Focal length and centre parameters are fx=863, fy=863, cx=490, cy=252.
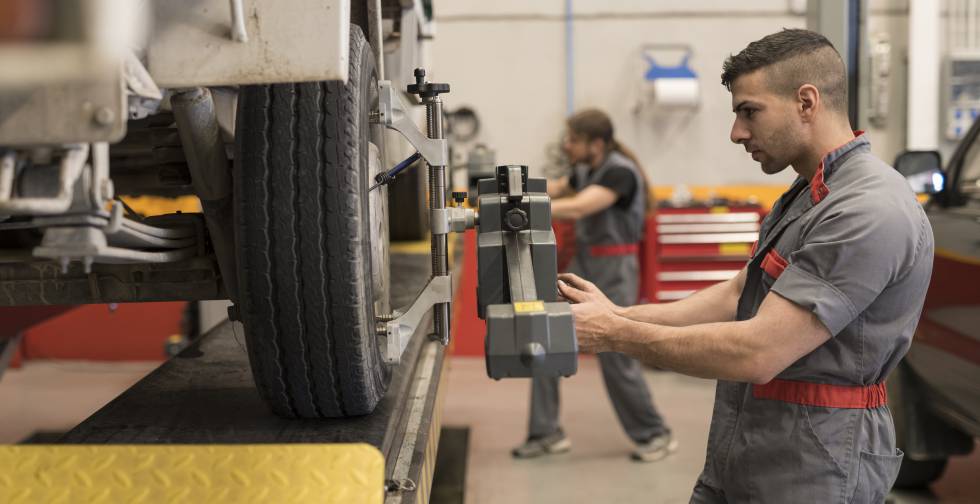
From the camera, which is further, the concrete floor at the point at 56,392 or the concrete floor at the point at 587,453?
the concrete floor at the point at 56,392

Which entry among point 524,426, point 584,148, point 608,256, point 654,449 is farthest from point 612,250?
point 524,426

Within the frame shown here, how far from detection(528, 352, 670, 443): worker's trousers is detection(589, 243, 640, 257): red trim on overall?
1.72ft

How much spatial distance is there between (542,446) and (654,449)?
22.4 inches

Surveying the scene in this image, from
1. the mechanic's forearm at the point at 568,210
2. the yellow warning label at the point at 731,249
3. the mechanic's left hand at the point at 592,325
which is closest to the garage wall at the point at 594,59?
the yellow warning label at the point at 731,249

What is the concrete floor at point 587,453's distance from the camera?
12.7 feet

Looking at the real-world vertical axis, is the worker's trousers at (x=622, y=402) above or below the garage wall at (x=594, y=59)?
below

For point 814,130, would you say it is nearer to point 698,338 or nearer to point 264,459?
point 698,338

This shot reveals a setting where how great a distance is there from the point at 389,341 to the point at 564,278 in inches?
16.7

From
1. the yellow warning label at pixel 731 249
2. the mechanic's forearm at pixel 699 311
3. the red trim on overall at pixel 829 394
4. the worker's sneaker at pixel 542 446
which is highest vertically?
the mechanic's forearm at pixel 699 311

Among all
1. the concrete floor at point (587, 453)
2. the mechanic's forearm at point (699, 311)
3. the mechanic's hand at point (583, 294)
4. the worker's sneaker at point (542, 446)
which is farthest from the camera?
the worker's sneaker at point (542, 446)

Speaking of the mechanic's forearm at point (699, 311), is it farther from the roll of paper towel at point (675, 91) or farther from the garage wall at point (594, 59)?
the garage wall at point (594, 59)

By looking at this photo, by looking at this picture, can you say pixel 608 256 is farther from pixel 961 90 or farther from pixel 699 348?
pixel 961 90

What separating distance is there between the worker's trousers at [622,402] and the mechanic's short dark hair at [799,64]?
105 inches

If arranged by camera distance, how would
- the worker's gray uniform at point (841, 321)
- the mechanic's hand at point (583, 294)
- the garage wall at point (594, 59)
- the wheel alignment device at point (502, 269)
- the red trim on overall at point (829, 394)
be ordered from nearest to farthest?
the wheel alignment device at point (502, 269) < the worker's gray uniform at point (841, 321) < the red trim on overall at point (829, 394) < the mechanic's hand at point (583, 294) < the garage wall at point (594, 59)
